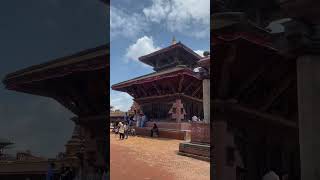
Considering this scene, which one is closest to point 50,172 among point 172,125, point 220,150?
point 220,150

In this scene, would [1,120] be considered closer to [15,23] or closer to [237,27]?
[15,23]

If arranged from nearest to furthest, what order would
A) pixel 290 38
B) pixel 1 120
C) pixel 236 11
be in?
pixel 1 120
pixel 290 38
pixel 236 11

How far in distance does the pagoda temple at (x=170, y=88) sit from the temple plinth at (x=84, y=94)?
4.95m

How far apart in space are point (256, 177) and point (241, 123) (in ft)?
1.88

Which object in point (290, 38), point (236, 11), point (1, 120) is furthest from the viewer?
point (236, 11)

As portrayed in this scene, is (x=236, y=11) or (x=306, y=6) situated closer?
(x=306, y=6)

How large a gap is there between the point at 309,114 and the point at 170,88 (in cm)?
696

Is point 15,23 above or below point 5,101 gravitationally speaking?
above

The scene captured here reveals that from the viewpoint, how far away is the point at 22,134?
3348mm

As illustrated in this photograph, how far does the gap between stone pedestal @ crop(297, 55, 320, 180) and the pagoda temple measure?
16.4ft

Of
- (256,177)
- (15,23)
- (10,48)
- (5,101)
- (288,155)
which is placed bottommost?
(256,177)

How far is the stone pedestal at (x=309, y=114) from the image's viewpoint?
3.40 meters

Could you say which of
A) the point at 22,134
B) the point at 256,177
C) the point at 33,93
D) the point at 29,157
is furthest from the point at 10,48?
the point at 256,177

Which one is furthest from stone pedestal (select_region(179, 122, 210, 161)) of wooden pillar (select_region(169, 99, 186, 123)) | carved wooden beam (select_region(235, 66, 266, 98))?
wooden pillar (select_region(169, 99, 186, 123))
